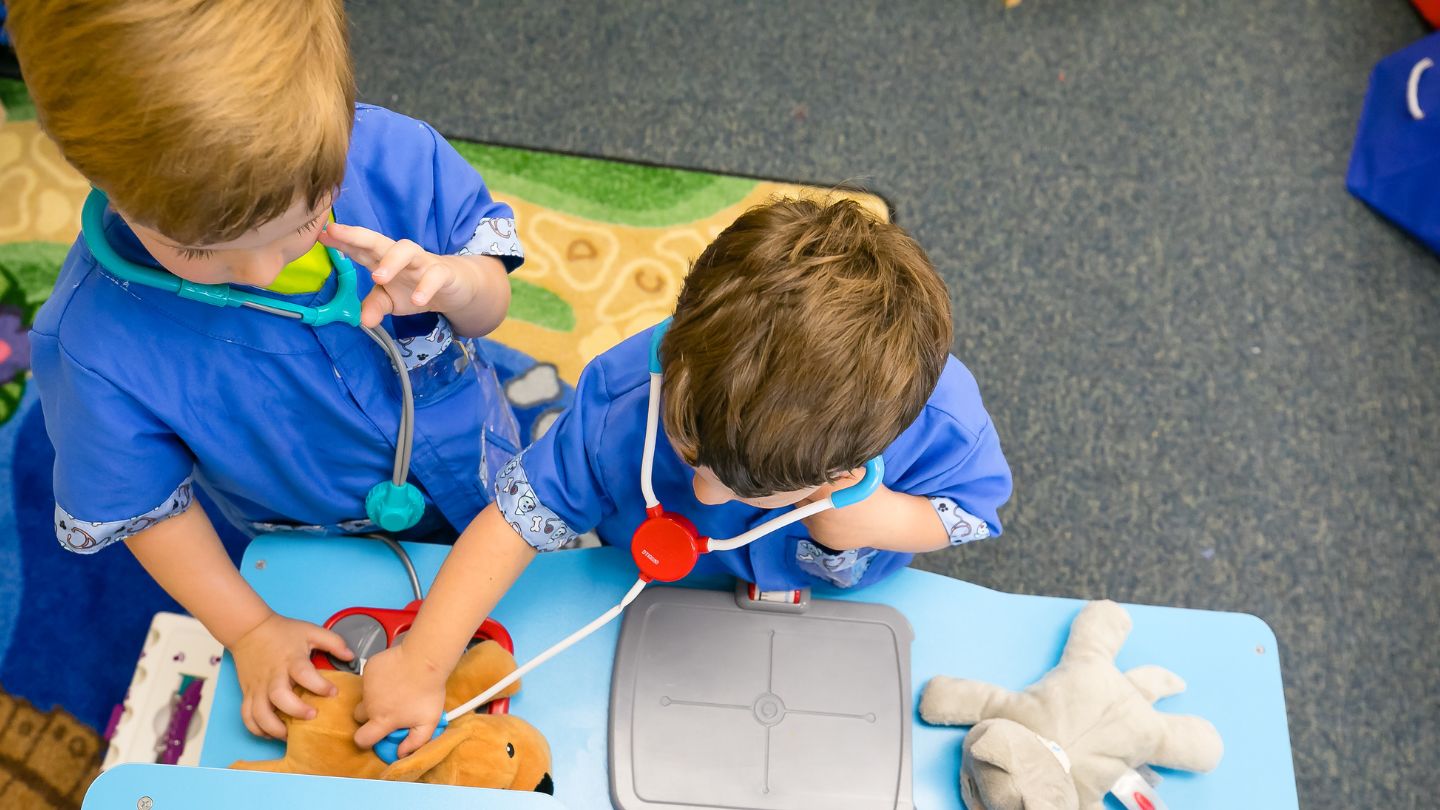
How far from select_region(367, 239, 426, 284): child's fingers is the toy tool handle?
0.30m

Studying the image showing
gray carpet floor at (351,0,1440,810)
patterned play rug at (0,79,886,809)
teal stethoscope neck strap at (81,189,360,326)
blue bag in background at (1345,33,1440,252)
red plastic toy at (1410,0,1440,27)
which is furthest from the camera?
red plastic toy at (1410,0,1440,27)

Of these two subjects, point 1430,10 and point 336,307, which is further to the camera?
point 1430,10

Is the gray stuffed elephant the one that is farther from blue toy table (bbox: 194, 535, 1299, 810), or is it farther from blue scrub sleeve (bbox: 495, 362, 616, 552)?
blue scrub sleeve (bbox: 495, 362, 616, 552)

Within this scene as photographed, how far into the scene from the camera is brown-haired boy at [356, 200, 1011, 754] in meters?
0.53

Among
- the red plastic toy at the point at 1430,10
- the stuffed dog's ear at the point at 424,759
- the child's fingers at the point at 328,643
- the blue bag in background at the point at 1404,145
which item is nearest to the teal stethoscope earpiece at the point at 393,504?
the child's fingers at the point at 328,643

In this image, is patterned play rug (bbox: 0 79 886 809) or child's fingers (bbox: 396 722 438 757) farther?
patterned play rug (bbox: 0 79 886 809)

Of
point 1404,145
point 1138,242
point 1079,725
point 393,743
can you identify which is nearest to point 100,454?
point 393,743

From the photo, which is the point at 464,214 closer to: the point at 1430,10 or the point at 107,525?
the point at 107,525

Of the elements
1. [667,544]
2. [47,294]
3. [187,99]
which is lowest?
[47,294]

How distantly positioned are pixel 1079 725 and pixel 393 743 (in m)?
0.47

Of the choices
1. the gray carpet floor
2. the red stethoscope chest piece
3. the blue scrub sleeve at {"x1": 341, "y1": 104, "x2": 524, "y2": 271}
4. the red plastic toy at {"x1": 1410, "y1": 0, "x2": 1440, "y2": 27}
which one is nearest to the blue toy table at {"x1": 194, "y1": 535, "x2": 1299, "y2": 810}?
the red stethoscope chest piece

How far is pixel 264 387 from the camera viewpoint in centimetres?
70

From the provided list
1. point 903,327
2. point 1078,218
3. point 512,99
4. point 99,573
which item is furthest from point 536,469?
point 1078,218

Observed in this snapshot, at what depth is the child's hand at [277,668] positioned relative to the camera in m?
0.69
